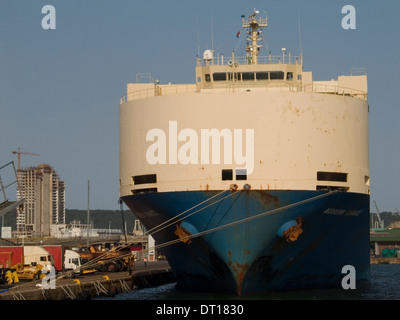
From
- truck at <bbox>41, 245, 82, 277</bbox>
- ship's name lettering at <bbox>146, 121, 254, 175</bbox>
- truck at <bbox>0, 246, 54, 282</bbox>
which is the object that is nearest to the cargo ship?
ship's name lettering at <bbox>146, 121, 254, 175</bbox>

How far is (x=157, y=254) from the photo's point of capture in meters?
91.0

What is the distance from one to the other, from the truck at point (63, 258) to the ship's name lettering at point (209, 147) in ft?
62.1

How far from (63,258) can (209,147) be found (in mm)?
22427

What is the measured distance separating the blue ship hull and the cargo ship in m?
0.05

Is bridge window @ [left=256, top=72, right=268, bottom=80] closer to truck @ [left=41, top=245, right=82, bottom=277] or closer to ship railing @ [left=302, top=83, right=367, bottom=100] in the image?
ship railing @ [left=302, top=83, right=367, bottom=100]

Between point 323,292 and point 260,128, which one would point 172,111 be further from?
point 323,292

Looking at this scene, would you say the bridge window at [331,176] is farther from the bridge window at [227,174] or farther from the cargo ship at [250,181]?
the bridge window at [227,174]

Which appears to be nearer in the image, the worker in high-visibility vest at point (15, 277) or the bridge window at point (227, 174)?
the bridge window at point (227, 174)

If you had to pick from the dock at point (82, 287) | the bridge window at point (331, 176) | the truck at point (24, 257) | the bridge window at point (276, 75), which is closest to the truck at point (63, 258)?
the truck at point (24, 257)

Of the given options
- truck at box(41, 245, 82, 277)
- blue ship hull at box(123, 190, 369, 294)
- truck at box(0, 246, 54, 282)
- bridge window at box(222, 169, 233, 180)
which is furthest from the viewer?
truck at box(41, 245, 82, 277)

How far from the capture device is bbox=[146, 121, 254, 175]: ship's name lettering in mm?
32438

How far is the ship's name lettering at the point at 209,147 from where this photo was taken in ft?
106
